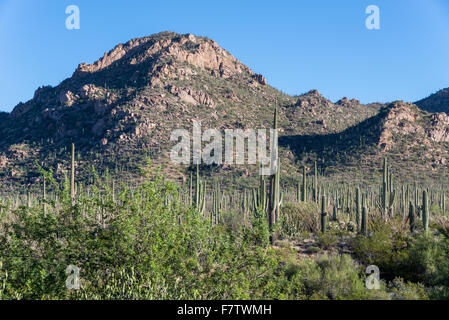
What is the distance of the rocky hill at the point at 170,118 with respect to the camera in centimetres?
5438

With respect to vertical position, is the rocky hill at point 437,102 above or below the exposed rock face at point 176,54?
below

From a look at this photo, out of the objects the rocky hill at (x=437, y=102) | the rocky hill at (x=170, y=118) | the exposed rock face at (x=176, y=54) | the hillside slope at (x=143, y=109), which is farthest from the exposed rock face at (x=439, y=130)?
the exposed rock face at (x=176, y=54)

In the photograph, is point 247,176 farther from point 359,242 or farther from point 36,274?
point 36,274

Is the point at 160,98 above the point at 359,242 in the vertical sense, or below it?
above

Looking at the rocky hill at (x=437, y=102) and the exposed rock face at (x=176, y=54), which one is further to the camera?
the rocky hill at (x=437, y=102)

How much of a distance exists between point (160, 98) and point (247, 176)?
24.1m

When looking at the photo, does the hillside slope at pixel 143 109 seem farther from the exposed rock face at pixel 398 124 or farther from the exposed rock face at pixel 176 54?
the exposed rock face at pixel 398 124

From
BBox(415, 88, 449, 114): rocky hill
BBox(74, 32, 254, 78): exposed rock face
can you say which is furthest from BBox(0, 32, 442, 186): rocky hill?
BBox(415, 88, 449, 114): rocky hill

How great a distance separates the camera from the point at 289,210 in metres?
19.7

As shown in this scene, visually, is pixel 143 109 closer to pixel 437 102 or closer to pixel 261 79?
pixel 261 79

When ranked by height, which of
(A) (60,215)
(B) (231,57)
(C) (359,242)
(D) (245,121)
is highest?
(B) (231,57)

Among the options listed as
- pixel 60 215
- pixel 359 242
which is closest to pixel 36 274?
pixel 60 215
